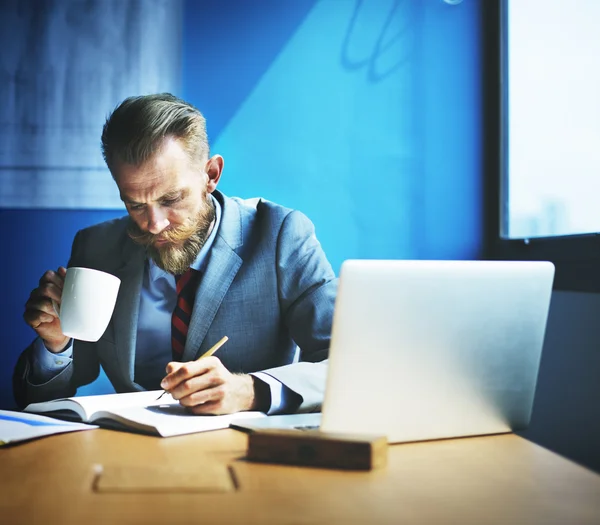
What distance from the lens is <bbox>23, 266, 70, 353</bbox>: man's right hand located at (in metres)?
1.47

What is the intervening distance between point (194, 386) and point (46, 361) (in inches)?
29.0

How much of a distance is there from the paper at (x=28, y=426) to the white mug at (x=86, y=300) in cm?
19

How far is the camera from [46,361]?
1.71m

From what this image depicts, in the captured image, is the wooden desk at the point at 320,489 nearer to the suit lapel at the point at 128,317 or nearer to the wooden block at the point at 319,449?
the wooden block at the point at 319,449

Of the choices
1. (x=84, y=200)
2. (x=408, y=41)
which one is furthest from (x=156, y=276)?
(x=408, y=41)

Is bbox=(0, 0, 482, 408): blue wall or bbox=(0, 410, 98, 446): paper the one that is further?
bbox=(0, 0, 482, 408): blue wall

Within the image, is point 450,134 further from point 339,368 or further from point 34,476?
point 34,476

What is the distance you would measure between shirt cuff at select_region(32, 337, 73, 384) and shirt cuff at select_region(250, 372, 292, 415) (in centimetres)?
70

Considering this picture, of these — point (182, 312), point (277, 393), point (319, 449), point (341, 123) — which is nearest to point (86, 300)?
point (277, 393)

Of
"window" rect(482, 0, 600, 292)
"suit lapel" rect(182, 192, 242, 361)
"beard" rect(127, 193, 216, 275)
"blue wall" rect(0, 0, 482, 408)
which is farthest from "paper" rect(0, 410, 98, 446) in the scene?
"window" rect(482, 0, 600, 292)

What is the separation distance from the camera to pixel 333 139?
231 centimetres

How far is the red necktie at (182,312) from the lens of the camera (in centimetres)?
178

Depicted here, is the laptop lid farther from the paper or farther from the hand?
the paper

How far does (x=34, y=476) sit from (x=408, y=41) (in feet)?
6.51
